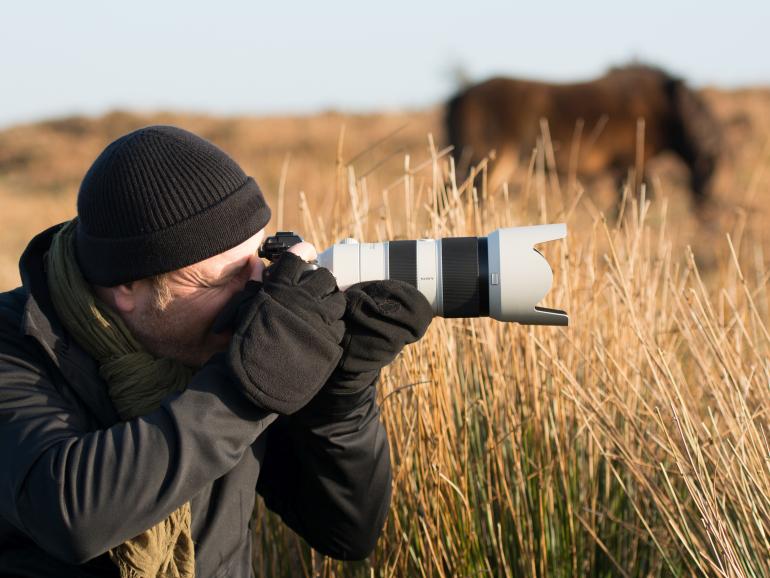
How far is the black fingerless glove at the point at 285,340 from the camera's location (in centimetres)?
126

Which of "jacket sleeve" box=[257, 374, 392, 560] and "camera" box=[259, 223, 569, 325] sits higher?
"camera" box=[259, 223, 569, 325]

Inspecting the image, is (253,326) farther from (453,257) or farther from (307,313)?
(453,257)

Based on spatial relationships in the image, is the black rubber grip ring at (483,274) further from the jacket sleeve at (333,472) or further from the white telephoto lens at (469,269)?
the jacket sleeve at (333,472)

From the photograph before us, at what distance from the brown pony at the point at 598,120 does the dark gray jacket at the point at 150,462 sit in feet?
26.7

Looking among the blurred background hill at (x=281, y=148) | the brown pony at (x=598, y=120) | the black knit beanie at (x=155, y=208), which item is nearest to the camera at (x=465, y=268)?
the black knit beanie at (x=155, y=208)

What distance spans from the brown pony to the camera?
817 centimetres

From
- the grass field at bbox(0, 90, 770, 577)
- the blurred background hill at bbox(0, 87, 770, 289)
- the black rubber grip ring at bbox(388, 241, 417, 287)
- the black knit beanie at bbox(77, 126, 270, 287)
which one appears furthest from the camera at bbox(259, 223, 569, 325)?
the blurred background hill at bbox(0, 87, 770, 289)

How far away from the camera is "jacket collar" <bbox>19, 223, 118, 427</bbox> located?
1.35 meters

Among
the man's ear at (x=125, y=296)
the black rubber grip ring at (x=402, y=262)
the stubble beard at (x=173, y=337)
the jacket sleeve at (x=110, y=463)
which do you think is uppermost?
the black rubber grip ring at (x=402, y=262)

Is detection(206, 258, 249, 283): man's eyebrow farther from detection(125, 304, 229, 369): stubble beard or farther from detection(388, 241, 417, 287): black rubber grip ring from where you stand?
detection(388, 241, 417, 287): black rubber grip ring

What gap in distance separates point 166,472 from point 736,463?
1.04 m

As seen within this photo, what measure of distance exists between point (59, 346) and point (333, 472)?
19.2 inches

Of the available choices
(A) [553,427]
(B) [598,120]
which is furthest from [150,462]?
(B) [598,120]

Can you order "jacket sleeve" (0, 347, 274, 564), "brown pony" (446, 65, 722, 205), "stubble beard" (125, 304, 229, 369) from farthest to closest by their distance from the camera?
1. "brown pony" (446, 65, 722, 205)
2. "stubble beard" (125, 304, 229, 369)
3. "jacket sleeve" (0, 347, 274, 564)
